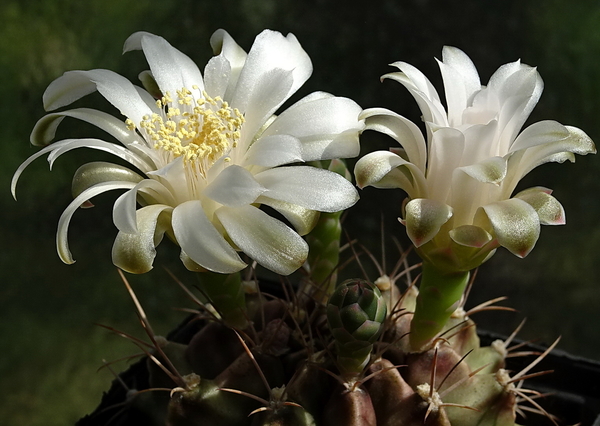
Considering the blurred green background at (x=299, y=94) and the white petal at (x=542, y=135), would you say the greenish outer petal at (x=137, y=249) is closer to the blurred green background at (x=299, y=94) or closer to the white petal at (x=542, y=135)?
the white petal at (x=542, y=135)

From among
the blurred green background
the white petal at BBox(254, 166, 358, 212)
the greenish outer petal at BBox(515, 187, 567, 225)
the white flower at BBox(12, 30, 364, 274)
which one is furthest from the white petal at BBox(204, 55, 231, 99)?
the blurred green background

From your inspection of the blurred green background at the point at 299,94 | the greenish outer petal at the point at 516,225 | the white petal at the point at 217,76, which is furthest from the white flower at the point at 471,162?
the blurred green background at the point at 299,94

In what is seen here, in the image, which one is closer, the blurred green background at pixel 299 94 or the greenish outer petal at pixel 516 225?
the greenish outer petal at pixel 516 225

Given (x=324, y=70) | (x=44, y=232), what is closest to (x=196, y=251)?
(x=324, y=70)

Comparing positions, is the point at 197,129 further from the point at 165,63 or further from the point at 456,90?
the point at 456,90

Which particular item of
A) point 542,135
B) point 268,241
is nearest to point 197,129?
point 268,241

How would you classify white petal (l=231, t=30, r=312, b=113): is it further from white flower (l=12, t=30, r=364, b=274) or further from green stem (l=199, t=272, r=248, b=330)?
green stem (l=199, t=272, r=248, b=330)
